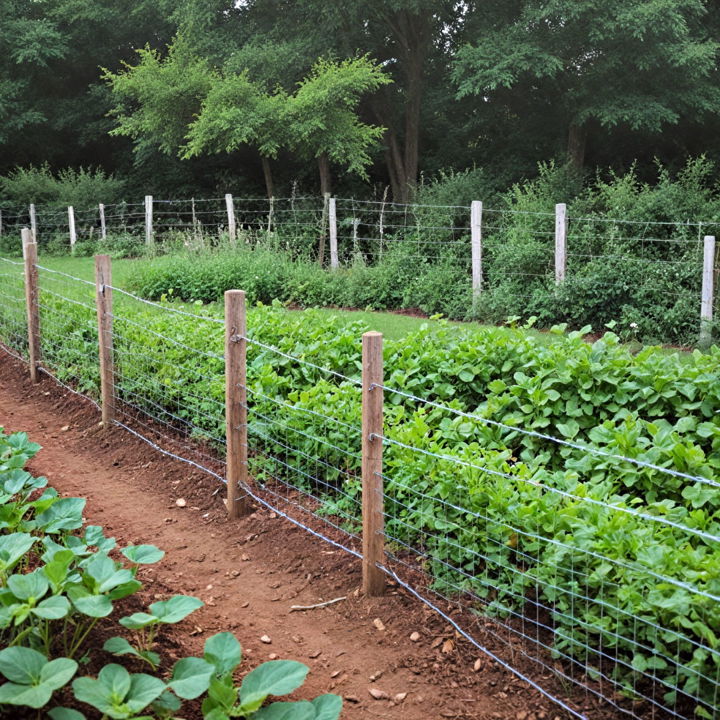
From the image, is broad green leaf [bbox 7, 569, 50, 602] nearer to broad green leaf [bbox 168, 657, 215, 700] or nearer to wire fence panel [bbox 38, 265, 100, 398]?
broad green leaf [bbox 168, 657, 215, 700]

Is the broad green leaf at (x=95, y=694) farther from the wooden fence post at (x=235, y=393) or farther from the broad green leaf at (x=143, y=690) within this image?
the wooden fence post at (x=235, y=393)

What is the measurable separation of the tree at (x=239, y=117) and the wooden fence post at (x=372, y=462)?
15.1 m

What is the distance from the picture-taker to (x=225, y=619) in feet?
14.0

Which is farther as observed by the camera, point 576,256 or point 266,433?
point 576,256

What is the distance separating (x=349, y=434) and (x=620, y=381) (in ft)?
6.42

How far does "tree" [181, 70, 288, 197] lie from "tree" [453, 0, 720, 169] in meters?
4.04

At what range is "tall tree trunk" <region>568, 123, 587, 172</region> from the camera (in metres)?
20.6

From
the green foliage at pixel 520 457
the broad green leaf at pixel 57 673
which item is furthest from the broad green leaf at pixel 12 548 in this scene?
the green foliage at pixel 520 457

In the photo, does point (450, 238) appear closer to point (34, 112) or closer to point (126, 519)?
point (126, 519)

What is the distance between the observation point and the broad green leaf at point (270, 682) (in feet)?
9.82

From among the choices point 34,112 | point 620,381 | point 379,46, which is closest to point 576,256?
point 620,381

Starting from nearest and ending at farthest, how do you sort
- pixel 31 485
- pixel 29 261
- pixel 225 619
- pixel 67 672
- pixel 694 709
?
pixel 67 672, pixel 694 709, pixel 225 619, pixel 31 485, pixel 29 261

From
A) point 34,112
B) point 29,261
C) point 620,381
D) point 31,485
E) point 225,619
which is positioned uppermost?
point 34,112

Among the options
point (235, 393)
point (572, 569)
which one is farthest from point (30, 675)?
point (235, 393)
